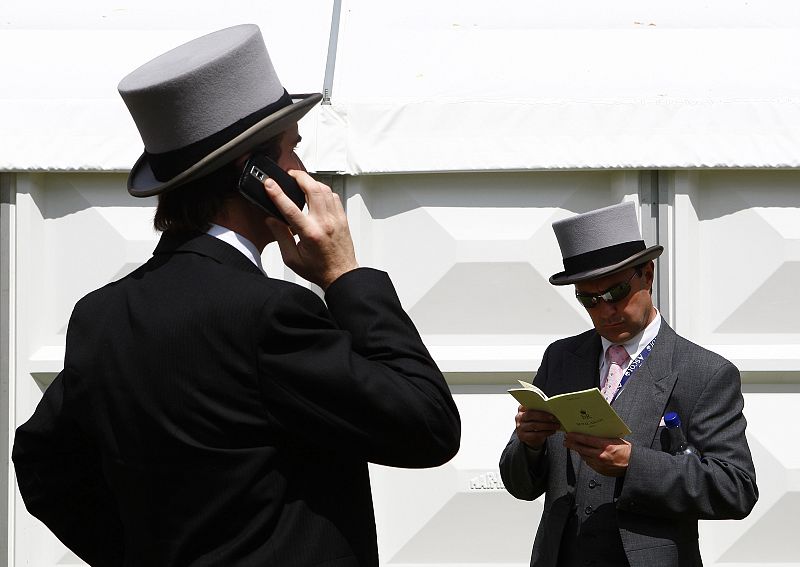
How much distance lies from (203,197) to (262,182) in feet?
0.39

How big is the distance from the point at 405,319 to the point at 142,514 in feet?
1.67

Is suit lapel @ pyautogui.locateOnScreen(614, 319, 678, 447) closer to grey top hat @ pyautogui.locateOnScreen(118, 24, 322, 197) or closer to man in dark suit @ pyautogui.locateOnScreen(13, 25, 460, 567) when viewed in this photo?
man in dark suit @ pyautogui.locateOnScreen(13, 25, 460, 567)

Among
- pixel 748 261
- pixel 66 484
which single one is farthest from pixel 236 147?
pixel 748 261

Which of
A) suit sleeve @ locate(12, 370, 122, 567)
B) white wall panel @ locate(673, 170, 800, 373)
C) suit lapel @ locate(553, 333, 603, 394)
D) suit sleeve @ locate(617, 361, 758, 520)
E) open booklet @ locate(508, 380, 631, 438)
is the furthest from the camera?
white wall panel @ locate(673, 170, 800, 373)

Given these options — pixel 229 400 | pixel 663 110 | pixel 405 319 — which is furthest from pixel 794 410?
pixel 229 400

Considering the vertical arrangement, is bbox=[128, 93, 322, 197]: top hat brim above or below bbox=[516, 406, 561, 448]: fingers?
above

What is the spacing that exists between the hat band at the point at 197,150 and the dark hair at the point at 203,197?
31mm

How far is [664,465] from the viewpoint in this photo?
8.26 ft

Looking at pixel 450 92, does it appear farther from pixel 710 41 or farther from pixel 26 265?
pixel 26 265

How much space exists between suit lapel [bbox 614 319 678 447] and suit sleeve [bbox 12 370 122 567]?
129 centimetres

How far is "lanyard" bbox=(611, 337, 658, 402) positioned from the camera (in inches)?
108

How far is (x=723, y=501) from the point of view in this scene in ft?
8.32

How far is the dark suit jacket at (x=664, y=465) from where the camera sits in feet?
8.27

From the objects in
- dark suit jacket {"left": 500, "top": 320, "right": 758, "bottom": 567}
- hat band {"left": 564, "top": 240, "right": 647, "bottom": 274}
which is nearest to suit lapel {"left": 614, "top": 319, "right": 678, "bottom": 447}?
dark suit jacket {"left": 500, "top": 320, "right": 758, "bottom": 567}
